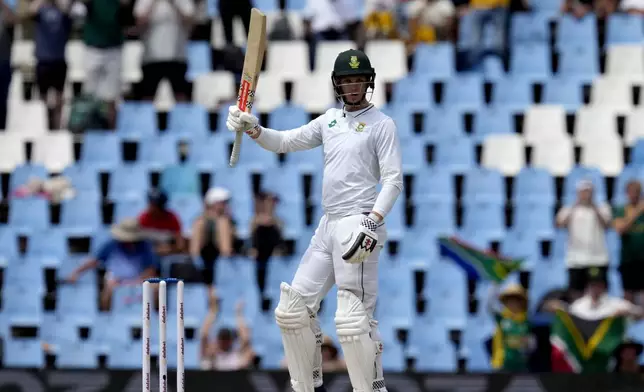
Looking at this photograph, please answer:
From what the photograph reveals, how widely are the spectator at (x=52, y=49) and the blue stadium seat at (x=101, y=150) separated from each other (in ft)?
2.57

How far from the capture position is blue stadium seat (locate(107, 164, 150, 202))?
533 inches

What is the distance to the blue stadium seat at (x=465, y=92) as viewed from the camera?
14.5 meters

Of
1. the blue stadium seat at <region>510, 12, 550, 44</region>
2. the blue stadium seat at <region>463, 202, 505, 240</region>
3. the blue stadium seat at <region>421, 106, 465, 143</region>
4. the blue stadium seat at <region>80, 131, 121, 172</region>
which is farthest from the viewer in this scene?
the blue stadium seat at <region>510, 12, 550, 44</region>

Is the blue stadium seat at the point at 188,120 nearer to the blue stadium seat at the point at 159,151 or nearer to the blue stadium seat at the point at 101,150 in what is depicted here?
the blue stadium seat at the point at 159,151

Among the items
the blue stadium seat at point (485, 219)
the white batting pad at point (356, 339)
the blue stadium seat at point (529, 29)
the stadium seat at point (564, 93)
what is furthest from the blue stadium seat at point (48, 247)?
the white batting pad at point (356, 339)

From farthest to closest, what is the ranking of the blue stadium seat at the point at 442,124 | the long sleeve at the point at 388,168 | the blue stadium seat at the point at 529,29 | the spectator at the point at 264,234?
the blue stadium seat at the point at 529,29, the blue stadium seat at the point at 442,124, the spectator at the point at 264,234, the long sleeve at the point at 388,168

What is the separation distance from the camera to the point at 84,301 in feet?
41.3

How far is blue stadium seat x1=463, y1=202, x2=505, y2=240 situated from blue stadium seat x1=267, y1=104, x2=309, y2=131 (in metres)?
1.99

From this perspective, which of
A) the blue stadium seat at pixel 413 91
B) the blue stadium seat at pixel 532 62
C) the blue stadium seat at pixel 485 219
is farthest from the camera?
the blue stadium seat at pixel 532 62

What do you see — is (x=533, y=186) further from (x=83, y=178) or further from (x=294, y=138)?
(x=294, y=138)

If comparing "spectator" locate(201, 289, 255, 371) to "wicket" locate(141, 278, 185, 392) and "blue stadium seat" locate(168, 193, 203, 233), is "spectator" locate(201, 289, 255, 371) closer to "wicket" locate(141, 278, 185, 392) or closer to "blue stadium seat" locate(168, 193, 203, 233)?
"blue stadium seat" locate(168, 193, 203, 233)

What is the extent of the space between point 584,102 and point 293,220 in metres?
3.83

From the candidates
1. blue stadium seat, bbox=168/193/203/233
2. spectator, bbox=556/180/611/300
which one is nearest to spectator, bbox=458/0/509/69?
A: spectator, bbox=556/180/611/300

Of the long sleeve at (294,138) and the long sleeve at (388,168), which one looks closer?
the long sleeve at (388,168)
